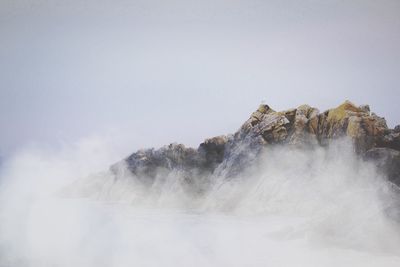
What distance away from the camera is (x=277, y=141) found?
33.4m

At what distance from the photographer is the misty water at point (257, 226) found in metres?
15.5

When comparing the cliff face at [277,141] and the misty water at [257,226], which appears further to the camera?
the cliff face at [277,141]

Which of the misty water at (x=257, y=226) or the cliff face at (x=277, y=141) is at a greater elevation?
the cliff face at (x=277, y=141)

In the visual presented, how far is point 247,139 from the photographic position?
35.9m

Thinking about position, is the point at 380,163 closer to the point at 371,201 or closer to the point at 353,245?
the point at 371,201

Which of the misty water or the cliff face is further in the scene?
the cliff face

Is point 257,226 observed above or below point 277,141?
below

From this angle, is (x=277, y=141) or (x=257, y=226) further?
(x=277, y=141)

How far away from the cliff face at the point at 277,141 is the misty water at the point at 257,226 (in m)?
0.91

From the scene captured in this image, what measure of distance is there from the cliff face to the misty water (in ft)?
3.00

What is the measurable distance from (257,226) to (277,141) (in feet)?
38.0

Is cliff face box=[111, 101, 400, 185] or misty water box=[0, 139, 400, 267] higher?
cliff face box=[111, 101, 400, 185]

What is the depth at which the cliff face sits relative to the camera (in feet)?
91.1

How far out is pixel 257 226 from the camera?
23172 millimetres
